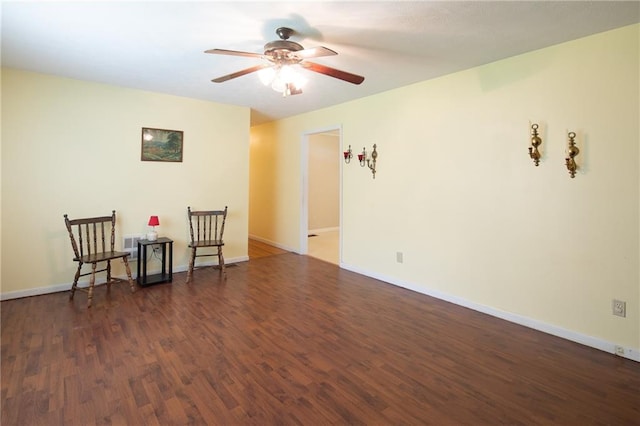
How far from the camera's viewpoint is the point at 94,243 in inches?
142

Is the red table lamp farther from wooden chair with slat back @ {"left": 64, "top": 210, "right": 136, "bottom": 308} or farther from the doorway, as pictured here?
the doorway

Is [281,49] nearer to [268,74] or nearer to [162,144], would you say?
[268,74]

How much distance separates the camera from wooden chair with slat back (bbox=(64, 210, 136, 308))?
3342 millimetres

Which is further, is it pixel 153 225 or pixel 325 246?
pixel 325 246

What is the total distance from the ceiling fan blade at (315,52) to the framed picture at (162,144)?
9.12 ft

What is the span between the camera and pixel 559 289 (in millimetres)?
2688

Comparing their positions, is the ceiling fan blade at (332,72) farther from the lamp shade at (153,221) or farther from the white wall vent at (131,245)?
the white wall vent at (131,245)

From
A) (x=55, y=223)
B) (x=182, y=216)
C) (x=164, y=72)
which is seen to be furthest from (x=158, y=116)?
(x=55, y=223)

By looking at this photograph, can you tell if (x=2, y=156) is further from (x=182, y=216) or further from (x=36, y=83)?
(x=182, y=216)

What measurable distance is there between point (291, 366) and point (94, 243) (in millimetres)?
2843

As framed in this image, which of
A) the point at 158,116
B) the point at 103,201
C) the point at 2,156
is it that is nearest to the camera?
the point at 2,156

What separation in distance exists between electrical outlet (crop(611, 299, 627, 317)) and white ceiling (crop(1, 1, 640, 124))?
2016 mm

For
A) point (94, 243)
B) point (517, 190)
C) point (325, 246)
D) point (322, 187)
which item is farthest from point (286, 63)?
point (322, 187)

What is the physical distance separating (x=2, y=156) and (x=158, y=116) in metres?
1.61
